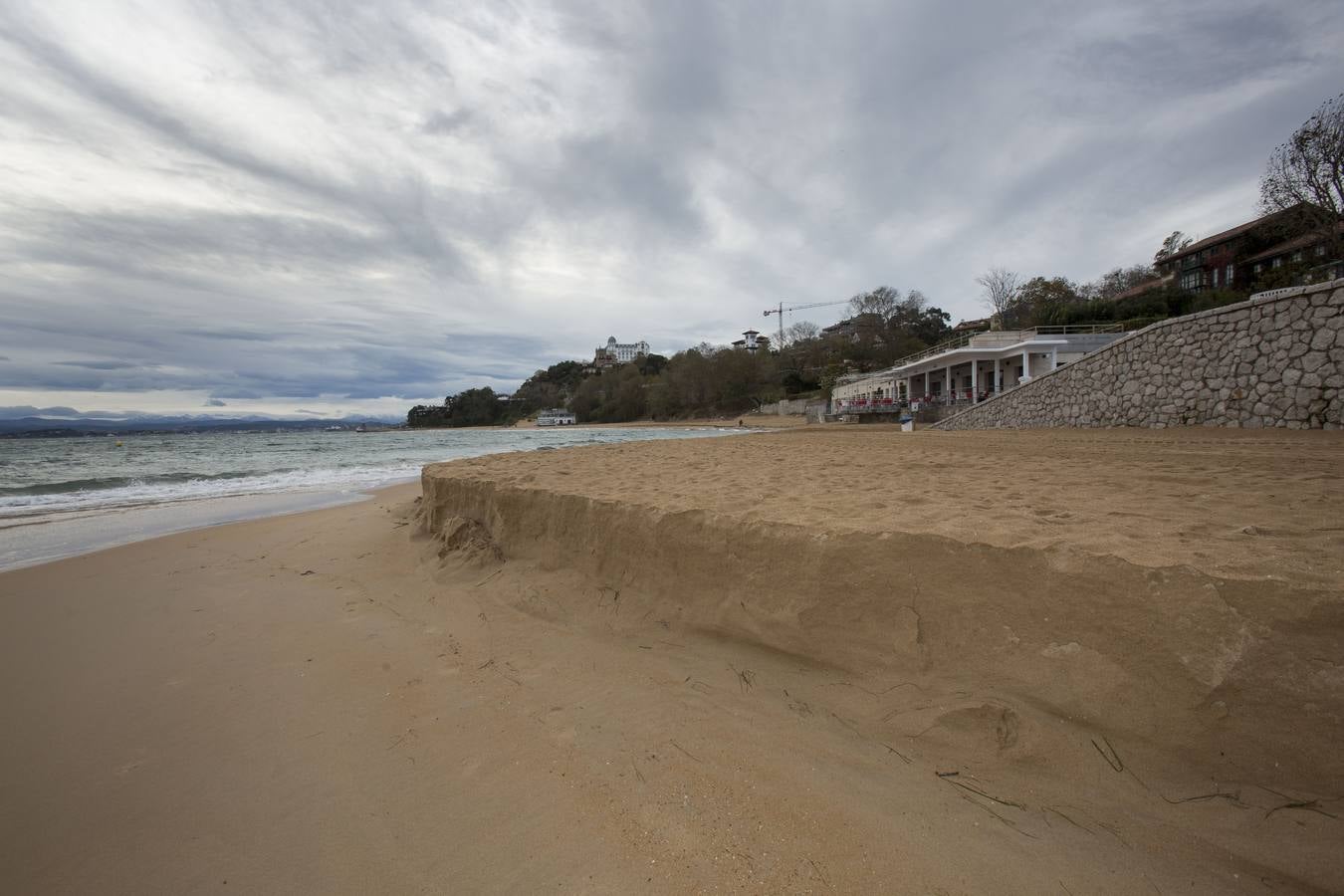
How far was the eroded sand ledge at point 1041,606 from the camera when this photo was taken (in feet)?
6.04

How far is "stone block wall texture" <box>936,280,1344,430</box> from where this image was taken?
859 cm

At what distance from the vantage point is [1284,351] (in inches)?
358

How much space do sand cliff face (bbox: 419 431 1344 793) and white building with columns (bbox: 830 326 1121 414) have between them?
26884 millimetres

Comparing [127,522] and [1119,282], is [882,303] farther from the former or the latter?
[127,522]

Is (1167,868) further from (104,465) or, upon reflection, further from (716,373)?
(716,373)

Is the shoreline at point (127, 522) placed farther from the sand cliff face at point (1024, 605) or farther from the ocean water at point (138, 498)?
the sand cliff face at point (1024, 605)

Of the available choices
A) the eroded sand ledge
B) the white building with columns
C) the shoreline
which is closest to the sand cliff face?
the eroded sand ledge

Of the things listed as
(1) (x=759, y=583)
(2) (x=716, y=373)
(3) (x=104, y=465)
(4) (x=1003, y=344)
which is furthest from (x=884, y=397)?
(3) (x=104, y=465)

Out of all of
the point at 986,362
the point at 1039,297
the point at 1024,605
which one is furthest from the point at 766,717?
the point at 1039,297

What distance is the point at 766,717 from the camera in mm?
2482

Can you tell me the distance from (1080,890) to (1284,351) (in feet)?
40.9

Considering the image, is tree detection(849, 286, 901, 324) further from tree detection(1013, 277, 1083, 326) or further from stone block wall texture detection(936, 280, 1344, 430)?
stone block wall texture detection(936, 280, 1344, 430)

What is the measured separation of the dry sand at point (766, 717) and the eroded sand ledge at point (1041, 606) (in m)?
0.01

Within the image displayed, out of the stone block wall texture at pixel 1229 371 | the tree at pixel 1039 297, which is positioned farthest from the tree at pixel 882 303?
the stone block wall texture at pixel 1229 371
